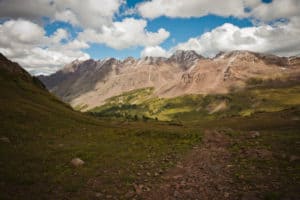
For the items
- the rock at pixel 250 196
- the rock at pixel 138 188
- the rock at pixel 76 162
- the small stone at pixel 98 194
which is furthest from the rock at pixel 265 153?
the rock at pixel 76 162

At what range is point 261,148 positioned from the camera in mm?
27594

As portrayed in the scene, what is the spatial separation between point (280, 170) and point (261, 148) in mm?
7789

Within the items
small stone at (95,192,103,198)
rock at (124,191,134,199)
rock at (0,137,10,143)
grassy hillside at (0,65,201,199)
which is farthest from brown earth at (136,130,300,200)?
rock at (0,137,10,143)

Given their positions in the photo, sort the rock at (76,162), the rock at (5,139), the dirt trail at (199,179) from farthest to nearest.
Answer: the rock at (5,139) → the rock at (76,162) → the dirt trail at (199,179)

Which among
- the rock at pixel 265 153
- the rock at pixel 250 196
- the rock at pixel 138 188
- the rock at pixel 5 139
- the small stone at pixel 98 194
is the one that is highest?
the rock at pixel 5 139

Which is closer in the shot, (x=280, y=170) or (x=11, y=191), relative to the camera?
(x=11, y=191)

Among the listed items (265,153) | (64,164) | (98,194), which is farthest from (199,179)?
(64,164)

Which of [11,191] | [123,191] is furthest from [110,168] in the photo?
[11,191]

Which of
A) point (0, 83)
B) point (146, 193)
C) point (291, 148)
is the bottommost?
point (146, 193)

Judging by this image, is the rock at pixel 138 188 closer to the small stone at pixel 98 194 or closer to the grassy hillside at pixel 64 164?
the grassy hillside at pixel 64 164

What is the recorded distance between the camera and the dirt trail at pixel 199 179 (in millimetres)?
16328

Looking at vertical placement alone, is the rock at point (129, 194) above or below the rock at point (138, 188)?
below

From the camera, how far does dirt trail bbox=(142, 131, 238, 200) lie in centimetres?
1633

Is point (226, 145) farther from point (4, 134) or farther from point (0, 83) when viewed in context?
point (0, 83)
